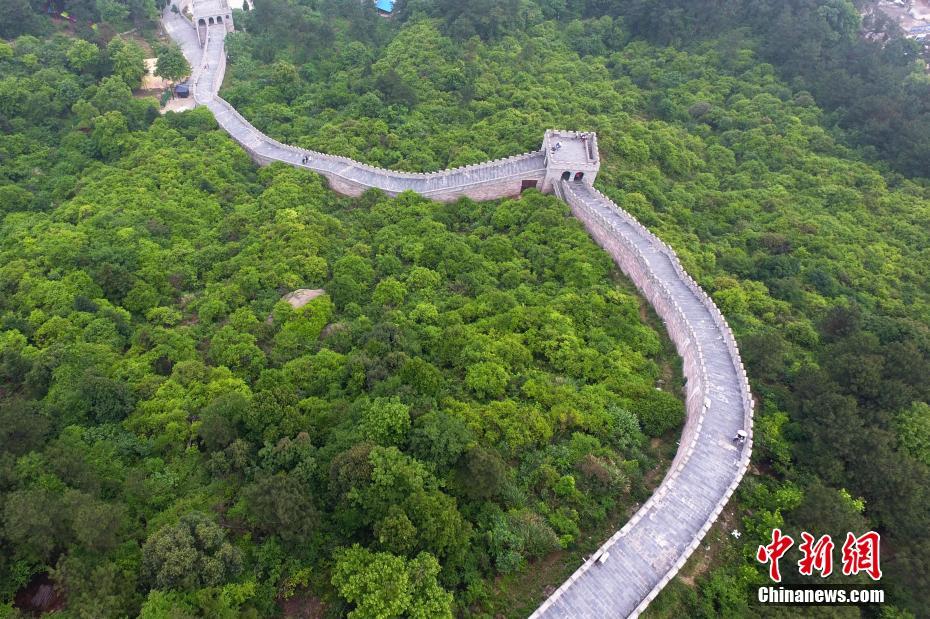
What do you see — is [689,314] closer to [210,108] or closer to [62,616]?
[62,616]

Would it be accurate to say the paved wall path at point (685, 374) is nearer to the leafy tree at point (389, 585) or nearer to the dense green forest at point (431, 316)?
the dense green forest at point (431, 316)

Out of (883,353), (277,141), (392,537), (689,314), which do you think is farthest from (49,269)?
(883,353)

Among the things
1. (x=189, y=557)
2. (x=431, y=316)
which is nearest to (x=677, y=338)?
(x=431, y=316)

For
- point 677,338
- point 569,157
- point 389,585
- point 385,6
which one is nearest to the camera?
point 389,585

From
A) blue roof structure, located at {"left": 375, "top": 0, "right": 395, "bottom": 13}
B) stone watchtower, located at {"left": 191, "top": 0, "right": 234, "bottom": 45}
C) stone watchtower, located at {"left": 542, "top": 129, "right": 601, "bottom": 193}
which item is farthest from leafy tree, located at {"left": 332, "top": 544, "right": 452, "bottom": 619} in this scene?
blue roof structure, located at {"left": 375, "top": 0, "right": 395, "bottom": 13}

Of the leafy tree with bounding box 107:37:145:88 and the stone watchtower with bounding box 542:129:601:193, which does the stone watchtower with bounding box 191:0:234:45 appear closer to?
the leafy tree with bounding box 107:37:145:88

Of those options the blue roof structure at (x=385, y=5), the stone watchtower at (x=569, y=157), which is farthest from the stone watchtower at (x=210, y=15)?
the stone watchtower at (x=569, y=157)

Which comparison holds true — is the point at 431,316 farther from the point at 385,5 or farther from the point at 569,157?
the point at 385,5
